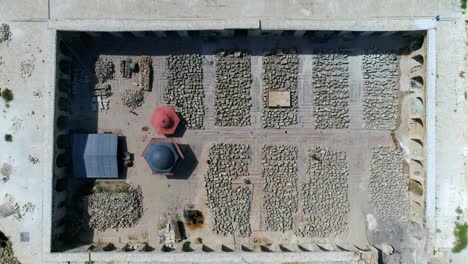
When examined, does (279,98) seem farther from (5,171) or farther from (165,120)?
(5,171)

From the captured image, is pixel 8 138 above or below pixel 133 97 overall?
below

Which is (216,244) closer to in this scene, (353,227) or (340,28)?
Answer: (353,227)

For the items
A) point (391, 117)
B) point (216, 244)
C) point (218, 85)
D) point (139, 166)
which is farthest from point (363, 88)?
point (139, 166)

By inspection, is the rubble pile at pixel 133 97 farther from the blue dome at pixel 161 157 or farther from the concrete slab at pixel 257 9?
the concrete slab at pixel 257 9

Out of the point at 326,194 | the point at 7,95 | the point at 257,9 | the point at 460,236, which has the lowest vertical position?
the point at 460,236

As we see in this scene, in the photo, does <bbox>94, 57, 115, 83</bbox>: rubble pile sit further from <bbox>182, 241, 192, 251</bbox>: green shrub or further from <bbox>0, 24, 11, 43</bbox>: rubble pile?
<bbox>182, 241, 192, 251</bbox>: green shrub

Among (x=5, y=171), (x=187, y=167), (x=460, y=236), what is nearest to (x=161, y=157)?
(x=187, y=167)
